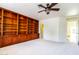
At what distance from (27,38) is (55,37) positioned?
2.07 m

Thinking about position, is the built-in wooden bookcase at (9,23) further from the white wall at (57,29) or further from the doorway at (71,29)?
the doorway at (71,29)

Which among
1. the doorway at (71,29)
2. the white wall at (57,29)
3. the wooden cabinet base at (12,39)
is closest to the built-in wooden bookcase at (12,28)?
the wooden cabinet base at (12,39)

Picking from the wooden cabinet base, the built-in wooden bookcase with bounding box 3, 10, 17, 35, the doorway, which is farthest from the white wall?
the built-in wooden bookcase with bounding box 3, 10, 17, 35

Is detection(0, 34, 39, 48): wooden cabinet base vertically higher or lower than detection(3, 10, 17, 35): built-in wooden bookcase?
lower

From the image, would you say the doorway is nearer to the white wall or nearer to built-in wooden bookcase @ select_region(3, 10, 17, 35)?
the white wall

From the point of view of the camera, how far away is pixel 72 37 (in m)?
8.42

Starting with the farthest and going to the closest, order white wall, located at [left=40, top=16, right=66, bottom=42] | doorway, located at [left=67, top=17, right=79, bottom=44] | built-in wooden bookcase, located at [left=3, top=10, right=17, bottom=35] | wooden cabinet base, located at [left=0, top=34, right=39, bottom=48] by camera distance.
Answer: doorway, located at [left=67, top=17, right=79, bottom=44] < white wall, located at [left=40, top=16, right=66, bottom=42] < built-in wooden bookcase, located at [left=3, top=10, right=17, bottom=35] < wooden cabinet base, located at [left=0, top=34, right=39, bottom=48]

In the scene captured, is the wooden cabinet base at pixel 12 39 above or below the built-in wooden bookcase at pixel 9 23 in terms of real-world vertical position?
below

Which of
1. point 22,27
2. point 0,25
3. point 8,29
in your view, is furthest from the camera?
point 22,27

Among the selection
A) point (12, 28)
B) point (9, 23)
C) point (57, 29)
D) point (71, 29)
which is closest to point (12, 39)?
point (12, 28)

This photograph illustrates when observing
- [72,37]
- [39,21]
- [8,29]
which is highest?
[39,21]
